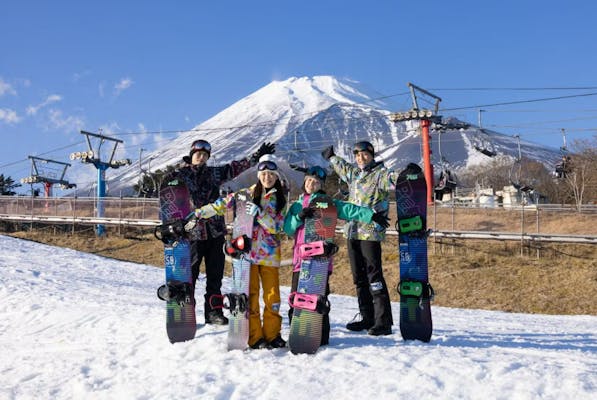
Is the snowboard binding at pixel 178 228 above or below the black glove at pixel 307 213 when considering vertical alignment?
below

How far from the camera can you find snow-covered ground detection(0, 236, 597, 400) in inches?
161

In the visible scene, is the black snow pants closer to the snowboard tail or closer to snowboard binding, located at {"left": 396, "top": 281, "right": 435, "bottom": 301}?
snowboard binding, located at {"left": 396, "top": 281, "right": 435, "bottom": 301}

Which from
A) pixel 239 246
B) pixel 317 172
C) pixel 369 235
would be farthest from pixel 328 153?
pixel 239 246

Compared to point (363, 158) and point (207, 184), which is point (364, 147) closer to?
point (363, 158)

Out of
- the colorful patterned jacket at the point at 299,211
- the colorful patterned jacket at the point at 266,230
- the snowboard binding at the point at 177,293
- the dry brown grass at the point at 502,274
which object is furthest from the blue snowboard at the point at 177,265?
the dry brown grass at the point at 502,274

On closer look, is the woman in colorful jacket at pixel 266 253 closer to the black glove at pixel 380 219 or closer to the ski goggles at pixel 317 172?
the ski goggles at pixel 317 172

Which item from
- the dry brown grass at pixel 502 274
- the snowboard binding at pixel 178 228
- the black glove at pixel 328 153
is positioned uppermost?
the black glove at pixel 328 153

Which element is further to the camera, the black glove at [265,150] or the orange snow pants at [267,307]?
the black glove at [265,150]

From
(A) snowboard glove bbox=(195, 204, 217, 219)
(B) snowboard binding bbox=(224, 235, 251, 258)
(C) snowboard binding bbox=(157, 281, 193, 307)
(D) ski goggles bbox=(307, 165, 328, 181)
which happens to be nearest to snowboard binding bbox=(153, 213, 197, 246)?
(A) snowboard glove bbox=(195, 204, 217, 219)

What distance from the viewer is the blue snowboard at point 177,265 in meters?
5.69

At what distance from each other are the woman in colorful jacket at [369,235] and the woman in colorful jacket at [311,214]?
18.7 inches

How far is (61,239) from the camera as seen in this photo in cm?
2614

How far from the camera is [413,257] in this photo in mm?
5637

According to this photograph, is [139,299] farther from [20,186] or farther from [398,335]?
[20,186]
